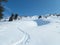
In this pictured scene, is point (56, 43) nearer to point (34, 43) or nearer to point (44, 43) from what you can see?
point (44, 43)

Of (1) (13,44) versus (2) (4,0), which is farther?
(2) (4,0)

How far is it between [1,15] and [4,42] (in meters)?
12.3

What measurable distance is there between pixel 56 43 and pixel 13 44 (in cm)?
286

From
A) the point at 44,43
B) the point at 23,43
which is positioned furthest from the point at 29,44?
the point at 44,43

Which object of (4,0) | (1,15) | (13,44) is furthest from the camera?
(1,15)

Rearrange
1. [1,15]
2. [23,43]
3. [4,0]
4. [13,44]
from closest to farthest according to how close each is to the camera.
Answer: [13,44]
[23,43]
[4,0]
[1,15]

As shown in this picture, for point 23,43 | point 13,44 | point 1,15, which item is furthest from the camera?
point 1,15

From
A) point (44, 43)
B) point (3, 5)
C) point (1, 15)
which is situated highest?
point (3, 5)

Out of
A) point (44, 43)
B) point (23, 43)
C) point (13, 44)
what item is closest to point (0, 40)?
point (13, 44)

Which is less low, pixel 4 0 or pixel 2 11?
pixel 4 0

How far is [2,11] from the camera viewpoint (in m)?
19.0

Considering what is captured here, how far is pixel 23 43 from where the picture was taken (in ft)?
25.6

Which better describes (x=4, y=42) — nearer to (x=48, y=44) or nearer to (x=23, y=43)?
(x=23, y=43)

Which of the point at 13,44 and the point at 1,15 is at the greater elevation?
the point at 1,15
